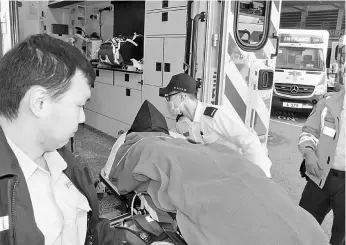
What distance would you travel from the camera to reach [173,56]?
379 cm

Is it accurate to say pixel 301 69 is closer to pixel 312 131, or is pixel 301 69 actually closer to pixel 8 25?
pixel 312 131

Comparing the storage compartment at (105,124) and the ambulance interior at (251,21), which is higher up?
the ambulance interior at (251,21)

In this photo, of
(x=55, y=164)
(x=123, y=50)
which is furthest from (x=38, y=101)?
(x=123, y=50)

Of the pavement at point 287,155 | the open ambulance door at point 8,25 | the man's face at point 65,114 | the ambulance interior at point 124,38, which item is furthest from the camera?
the pavement at point 287,155

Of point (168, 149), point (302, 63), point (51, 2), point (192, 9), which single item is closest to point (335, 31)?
point (302, 63)

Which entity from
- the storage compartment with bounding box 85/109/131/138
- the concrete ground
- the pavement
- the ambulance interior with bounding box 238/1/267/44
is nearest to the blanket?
the concrete ground

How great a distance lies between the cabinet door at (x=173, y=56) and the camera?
12.0ft

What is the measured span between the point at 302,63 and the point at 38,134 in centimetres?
896

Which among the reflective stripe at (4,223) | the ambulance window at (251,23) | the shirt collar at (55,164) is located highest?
the ambulance window at (251,23)

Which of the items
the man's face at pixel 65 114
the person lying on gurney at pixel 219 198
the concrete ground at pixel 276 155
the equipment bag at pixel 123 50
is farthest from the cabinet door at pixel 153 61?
the man's face at pixel 65 114

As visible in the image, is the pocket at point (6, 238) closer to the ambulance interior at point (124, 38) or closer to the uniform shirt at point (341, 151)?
the ambulance interior at point (124, 38)

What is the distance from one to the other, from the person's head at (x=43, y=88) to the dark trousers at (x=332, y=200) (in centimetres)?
172

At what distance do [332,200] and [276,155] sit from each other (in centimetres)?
304

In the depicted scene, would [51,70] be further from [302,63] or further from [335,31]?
[335,31]
